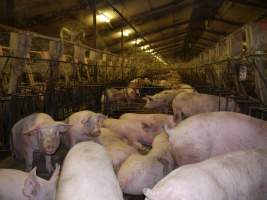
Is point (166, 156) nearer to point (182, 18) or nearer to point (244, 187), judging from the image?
point (244, 187)

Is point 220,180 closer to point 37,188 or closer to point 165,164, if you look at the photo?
point 37,188

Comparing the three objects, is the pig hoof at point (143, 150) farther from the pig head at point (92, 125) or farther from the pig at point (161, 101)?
the pig at point (161, 101)

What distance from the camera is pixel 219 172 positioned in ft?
7.06

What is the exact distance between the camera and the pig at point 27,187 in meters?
2.38

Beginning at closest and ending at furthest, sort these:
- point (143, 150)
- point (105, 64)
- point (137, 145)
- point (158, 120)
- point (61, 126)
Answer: point (61, 126), point (143, 150), point (137, 145), point (158, 120), point (105, 64)

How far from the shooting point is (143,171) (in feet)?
10.6

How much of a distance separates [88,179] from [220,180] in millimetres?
827

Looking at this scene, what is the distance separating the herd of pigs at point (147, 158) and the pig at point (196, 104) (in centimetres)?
2

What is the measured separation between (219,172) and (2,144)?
3.01 m

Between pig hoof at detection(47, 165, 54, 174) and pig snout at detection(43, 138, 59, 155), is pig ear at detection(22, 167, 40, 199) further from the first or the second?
pig hoof at detection(47, 165, 54, 174)

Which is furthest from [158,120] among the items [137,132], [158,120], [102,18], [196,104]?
[102,18]

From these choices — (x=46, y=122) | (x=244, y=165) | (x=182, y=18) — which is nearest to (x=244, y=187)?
(x=244, y=165)

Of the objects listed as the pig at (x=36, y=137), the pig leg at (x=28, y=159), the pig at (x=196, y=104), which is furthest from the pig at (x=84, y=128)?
the pig at (x=196, y=104)

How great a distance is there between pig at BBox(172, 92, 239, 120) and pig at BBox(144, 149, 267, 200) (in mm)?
2986
